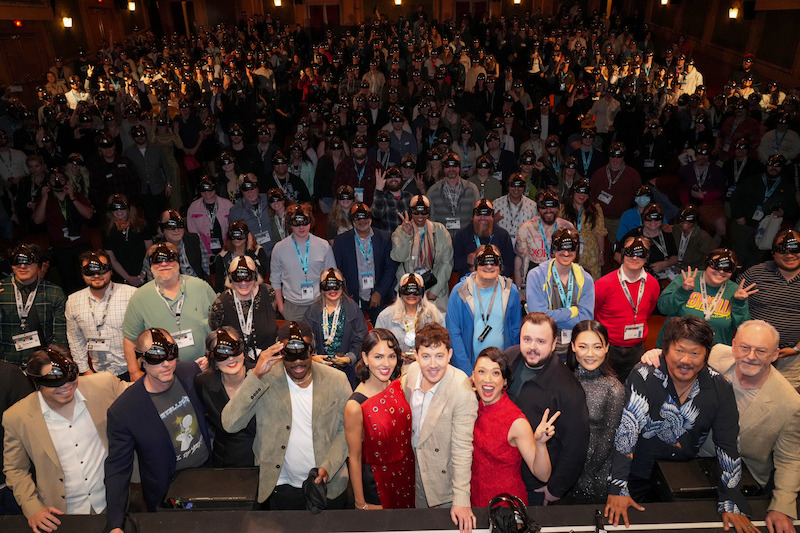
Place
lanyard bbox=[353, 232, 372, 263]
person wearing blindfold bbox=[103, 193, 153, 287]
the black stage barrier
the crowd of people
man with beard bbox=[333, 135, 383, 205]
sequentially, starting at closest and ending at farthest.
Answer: the black stage barrier → the crowd of people → lanyard bbox=[353, 232, 372, 263] → person wearing blindfold bbox=[103, 193, 153, 287] → man with beard bbox=[333, 135, 383, 205]

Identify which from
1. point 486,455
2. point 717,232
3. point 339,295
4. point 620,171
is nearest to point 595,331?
point 486,455

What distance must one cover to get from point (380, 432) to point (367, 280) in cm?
223

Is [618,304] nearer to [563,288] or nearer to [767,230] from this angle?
[563,288]

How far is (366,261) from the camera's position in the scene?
185 inches

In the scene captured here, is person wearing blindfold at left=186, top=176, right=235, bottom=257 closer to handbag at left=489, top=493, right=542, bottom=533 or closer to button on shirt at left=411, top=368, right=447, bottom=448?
button on shirt at left=411, top=368, right=447, bottom=448

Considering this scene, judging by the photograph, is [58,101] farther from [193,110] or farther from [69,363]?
[69,363]

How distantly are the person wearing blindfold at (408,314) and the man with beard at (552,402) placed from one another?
3.14 ft

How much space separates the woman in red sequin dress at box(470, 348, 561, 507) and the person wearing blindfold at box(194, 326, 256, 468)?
4.00 ft

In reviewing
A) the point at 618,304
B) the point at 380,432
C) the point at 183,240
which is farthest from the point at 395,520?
the point at 183,240

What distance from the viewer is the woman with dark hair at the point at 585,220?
5016 millimetres

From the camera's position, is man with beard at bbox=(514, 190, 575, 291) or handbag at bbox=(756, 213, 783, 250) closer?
man with beard at bbox=(514, 190, 575, 291)

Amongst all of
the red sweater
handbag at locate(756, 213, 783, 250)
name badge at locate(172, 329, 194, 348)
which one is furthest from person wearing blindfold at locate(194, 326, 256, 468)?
handbag at locate(756, 213, 783, 250)

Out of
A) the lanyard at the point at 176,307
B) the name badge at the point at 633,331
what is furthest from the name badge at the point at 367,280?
the name badge at the point at 633,331

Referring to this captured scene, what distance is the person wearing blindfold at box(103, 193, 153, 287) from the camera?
4.87 meters
